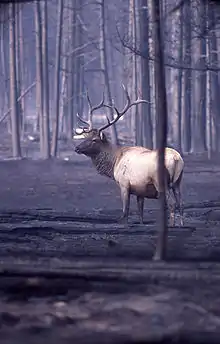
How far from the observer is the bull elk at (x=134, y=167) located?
14016 millimetres

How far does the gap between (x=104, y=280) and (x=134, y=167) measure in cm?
571

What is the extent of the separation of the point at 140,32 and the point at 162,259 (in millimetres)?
21639

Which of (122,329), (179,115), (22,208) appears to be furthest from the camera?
(179,115)

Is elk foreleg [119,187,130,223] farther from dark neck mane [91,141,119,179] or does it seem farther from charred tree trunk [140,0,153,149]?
charred tree trunk [140,0,153,149]

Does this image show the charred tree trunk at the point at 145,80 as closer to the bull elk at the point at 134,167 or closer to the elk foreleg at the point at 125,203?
the bull elk at the point at 134,167

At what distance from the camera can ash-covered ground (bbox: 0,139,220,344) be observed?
709cm

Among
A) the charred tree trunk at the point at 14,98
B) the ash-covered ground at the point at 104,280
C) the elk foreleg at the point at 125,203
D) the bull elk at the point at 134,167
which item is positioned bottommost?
the ash-covered ground at the point at 104,280

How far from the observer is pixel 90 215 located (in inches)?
Result: 637

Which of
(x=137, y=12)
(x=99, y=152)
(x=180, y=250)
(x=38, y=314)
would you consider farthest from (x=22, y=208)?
(x=137, y=12)

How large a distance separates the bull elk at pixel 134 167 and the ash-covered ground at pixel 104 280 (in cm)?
60

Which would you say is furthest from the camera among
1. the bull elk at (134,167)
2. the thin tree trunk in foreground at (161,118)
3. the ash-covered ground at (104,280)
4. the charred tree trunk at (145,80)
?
the charred tree trunk at (145,80)

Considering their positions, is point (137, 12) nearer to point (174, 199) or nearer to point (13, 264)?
point (174, 199)

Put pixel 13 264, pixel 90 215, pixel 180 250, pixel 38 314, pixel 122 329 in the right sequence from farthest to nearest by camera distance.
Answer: pixel 90 215, pixel 180 250, pixel 13 264, pixel 38 314, pixel 122 329

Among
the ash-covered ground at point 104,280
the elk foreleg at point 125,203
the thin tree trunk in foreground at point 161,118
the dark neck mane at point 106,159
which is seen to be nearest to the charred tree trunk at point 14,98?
the ash-covered ground at point 104,280
